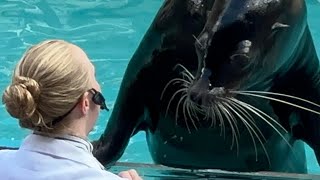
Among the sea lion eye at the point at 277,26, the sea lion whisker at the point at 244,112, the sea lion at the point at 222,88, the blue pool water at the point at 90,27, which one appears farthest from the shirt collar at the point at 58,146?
the blue pool water at the point at 90,27

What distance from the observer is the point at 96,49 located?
8609 mm

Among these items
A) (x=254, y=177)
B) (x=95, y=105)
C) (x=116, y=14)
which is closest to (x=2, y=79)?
(x=116, y=14)

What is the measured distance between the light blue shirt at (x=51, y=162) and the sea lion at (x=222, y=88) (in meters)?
1.04

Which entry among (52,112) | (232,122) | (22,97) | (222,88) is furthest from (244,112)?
(22,97)

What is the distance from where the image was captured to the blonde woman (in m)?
2.96

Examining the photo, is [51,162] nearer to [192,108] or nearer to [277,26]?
[192,108]

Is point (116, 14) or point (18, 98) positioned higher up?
point (18, 98)

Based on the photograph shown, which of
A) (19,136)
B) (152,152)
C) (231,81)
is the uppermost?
(231,81)

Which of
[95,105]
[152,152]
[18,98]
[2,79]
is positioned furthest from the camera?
[2,79]

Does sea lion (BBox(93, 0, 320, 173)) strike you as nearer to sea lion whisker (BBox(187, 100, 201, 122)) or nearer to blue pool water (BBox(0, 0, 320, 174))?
sea lion whisker (BBox(187, 100, 201, 122))

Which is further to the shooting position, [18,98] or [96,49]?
[96,49]

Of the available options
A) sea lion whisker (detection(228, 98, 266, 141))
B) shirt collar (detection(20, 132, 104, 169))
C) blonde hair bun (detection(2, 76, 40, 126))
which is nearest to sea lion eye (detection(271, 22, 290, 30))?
sea lion whisker (detection(228, 98, 266, 141))

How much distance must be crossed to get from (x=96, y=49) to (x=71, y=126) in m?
5.56

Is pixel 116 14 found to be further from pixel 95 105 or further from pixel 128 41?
pixel 95 105
